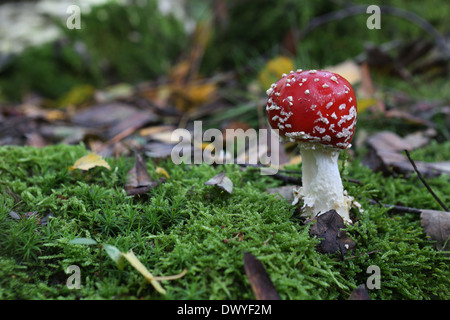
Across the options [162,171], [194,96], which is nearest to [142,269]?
[162,171]

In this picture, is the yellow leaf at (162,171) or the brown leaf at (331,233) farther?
the yellow leaf at (162,171)

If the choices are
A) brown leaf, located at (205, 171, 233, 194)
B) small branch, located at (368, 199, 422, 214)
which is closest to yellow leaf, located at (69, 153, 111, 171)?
brown leaf, located at (205, 171, 233, 194)

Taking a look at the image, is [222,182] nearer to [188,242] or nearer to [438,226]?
[188,242]

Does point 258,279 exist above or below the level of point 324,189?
below

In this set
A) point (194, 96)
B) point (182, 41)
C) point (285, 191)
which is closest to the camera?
point (285, 191)

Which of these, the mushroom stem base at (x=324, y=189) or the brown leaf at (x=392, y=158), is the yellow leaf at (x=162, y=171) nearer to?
the mushroom stem base at (x=324, y=189)

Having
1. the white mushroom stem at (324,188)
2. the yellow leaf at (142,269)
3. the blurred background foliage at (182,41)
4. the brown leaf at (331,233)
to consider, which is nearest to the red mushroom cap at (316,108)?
the white mushroom stem at (324,188)
